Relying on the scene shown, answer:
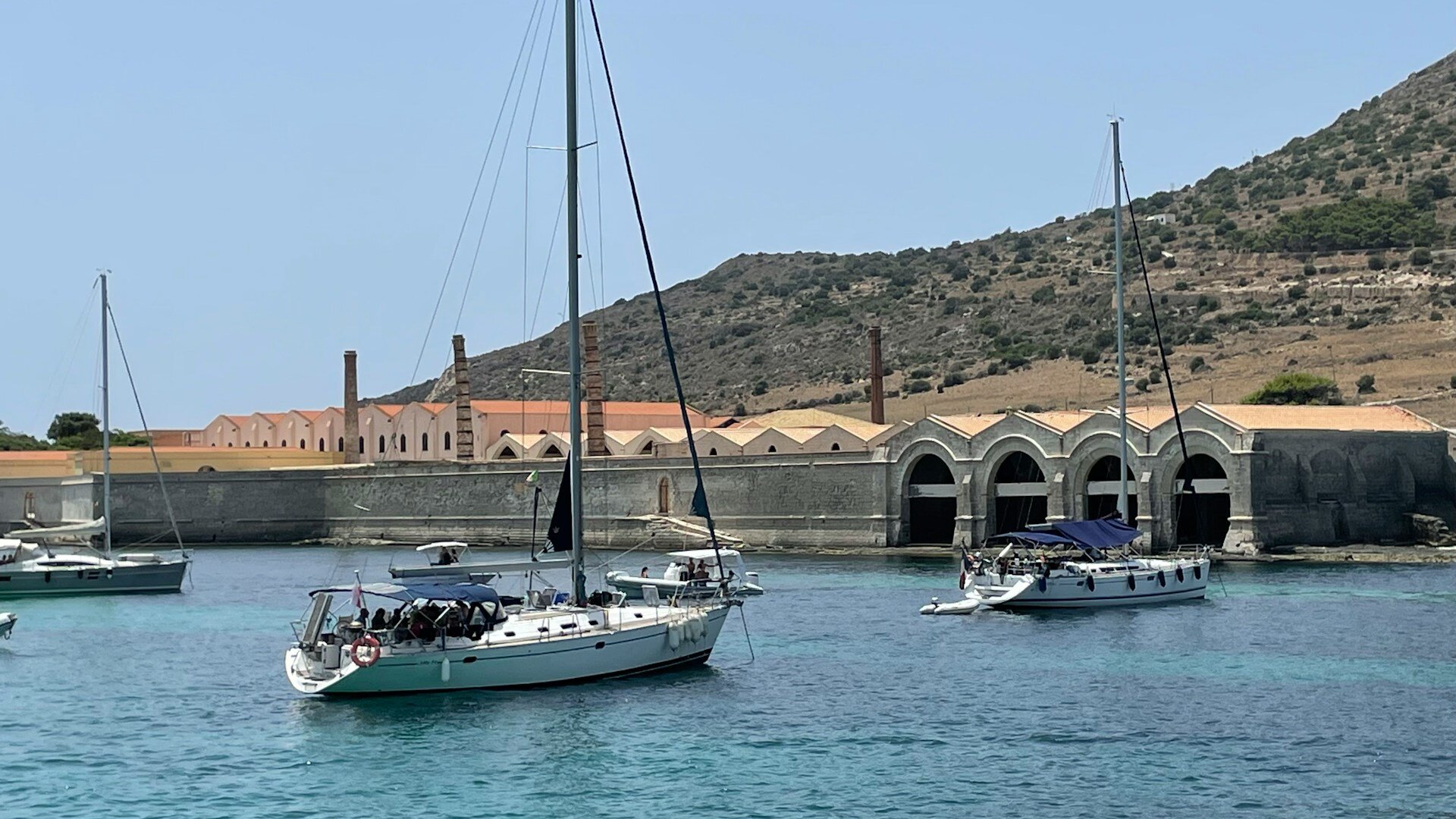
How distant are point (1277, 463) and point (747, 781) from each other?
135 feet

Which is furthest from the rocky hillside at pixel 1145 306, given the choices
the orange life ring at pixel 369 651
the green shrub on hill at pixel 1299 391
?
the orange life ring at pixel 369 651

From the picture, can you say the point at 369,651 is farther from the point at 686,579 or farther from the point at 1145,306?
the point at 1145,306

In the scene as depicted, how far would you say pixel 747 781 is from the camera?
77.9 feet

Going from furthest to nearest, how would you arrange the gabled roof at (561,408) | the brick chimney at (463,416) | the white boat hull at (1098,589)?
the gabled roof at (561,408), the brick chimney at (463,416), the white boat hull at (1098,589)

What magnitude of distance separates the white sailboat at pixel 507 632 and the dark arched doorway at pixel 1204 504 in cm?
3304

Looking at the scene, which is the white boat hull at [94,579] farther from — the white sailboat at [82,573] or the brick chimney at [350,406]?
the brick chimney at [350,406]

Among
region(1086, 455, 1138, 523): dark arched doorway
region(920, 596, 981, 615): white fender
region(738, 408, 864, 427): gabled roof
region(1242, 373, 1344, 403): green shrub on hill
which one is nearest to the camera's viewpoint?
region(920, 596, 981, 615): white fender

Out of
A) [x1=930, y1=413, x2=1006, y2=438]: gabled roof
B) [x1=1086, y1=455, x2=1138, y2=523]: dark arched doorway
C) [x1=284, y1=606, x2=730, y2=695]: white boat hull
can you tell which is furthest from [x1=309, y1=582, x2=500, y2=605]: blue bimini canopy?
[x1=930, y1=413, x2=1006, y2=438]: gabled roof

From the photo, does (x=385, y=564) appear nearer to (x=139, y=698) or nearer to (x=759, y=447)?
A: (x=759, y=447)

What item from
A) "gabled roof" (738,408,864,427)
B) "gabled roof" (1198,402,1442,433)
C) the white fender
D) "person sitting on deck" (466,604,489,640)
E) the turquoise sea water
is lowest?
the turquoise sea water

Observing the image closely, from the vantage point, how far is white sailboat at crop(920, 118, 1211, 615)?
44.1m

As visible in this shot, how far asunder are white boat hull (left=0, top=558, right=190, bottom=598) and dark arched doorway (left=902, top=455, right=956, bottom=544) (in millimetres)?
29603

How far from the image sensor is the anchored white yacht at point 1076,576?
44.1 meters

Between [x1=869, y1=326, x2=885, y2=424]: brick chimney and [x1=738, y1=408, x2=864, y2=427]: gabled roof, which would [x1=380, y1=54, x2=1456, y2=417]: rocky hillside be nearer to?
[x1=869, y1=326, x2=885, y2=424]: brick chimney
